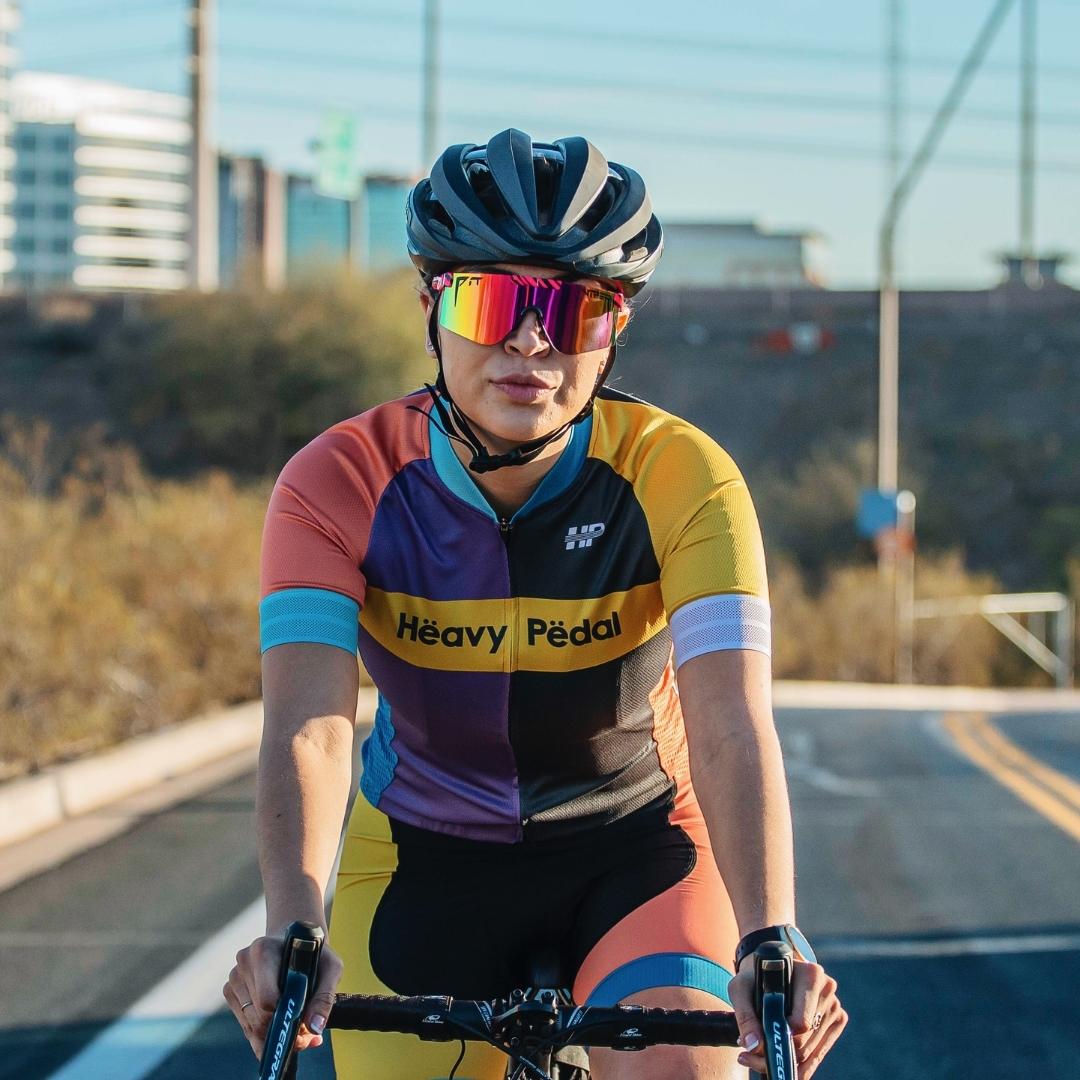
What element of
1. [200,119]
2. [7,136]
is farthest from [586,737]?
[7,136]

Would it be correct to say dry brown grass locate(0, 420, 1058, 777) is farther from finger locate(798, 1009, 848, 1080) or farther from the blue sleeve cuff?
finger locate(798, 1009, 848, 1080)

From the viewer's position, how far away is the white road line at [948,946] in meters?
6.89

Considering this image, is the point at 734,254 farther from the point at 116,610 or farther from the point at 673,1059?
the point at 673,1059

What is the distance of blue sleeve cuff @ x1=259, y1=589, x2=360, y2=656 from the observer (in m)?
2.93

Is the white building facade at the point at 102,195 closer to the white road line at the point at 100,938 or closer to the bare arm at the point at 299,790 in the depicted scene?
the white road line at the point at 100,938

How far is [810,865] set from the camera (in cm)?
877

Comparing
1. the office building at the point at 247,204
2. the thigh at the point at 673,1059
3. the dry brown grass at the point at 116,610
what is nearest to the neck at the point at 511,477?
the thigh at the point at 673,1059

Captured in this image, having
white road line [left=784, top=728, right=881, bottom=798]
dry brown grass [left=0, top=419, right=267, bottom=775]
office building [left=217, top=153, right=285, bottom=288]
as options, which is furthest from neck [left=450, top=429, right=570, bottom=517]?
office building [left=217, top=153, right=285, bottom=288]

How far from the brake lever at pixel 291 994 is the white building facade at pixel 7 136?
16580cm

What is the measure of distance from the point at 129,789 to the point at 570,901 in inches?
323

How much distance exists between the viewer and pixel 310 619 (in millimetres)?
2932

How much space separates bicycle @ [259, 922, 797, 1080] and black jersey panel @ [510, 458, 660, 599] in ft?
2.48

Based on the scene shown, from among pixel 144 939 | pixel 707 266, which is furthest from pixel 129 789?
pixel 707 266

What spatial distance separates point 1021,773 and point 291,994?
11.8 meters
